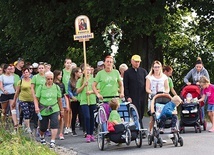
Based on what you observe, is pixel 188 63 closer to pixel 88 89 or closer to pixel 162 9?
pixel 162 9

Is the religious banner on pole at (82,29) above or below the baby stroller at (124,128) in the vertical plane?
above

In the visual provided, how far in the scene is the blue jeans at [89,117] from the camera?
14.8 metres

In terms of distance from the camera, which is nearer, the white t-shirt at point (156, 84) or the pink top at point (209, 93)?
the white t-shirt at point (156, 84)

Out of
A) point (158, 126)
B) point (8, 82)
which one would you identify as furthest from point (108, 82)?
point (8, 82)

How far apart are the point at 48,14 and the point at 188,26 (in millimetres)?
8039

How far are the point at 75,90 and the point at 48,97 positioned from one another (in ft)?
8.43

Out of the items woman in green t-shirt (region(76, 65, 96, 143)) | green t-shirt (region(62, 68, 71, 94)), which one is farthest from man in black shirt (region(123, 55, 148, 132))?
green t-shirt (region(62, 68, 71, 94))

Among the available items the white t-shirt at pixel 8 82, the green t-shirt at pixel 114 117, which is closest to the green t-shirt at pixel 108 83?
the green t-shirt at pixel 114 117

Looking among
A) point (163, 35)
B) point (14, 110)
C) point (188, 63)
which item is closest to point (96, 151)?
point (14, 110)

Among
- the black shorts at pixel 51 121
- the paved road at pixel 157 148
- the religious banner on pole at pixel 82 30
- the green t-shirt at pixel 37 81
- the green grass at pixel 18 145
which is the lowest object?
the paved road at pixel 157 148

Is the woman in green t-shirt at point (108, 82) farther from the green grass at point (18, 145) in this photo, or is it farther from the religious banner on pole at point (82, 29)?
the religious banner on pole at point (82, 29)

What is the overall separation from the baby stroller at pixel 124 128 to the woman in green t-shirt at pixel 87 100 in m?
1.22

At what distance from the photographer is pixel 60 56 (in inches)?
1120

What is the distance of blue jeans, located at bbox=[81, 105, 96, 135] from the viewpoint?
1478 cm
